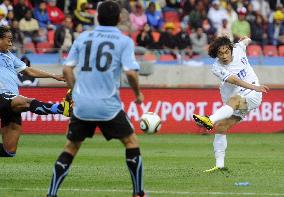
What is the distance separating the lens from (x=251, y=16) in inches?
1204

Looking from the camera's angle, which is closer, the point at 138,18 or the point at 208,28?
the point at 138,18

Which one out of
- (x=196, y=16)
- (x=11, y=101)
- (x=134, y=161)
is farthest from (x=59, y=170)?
(x=196, y=16)

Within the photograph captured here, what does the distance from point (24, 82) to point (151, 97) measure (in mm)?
3886

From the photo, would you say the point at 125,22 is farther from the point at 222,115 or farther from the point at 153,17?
the point at 222,115

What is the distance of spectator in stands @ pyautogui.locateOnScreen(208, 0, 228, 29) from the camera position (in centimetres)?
3019

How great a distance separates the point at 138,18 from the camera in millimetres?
29344

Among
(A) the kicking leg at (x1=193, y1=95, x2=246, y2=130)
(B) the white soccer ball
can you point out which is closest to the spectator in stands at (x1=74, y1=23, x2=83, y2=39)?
(A) the kicking leg at (x1=193, y1=95, x2=246, y2=130)

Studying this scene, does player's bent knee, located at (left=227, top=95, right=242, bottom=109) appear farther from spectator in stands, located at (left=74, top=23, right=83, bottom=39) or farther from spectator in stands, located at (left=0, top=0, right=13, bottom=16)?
spectator in stands, located at (left=0, top=0, right=13, bottom=16)

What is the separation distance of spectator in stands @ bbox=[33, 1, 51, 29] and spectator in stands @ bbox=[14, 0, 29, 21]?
0.56 m

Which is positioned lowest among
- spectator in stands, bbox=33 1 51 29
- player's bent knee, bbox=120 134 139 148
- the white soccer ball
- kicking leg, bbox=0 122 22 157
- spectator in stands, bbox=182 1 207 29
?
spectator in stands, bbox=182 1 207 29

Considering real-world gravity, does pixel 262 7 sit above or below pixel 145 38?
below

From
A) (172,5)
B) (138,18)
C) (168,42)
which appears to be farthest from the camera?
(172,5)

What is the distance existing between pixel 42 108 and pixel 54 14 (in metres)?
16.0

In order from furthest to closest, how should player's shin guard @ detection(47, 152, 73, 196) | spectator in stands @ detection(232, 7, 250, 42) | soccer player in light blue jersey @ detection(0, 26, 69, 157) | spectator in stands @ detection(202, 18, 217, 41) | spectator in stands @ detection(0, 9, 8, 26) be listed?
spectator in stands @ detection(202, 18, 217, 41), spectator in stands @ detection(232, 7, 250, 42), spectator in stands @ detection(0, 9, 8, 26), soccer player in light blue jersey @ detection(0, 26, 69, 157), player's shin guard @ detection(47, 152, 73, 196)
